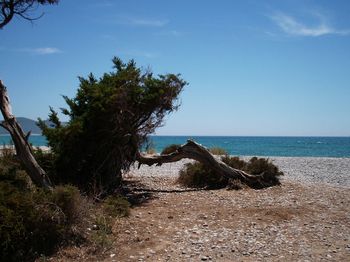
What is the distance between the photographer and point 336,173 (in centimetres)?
1995

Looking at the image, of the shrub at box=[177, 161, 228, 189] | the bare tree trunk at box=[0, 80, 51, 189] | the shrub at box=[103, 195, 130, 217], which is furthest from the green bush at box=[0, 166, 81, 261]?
the shrub at box=[177, 161, 228, 189]

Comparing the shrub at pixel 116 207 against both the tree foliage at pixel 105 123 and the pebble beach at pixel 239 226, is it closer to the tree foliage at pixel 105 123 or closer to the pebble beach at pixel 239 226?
the pebble beach at pixel 239 226

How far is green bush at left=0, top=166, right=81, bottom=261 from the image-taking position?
650 cm

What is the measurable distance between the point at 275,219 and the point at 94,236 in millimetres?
4439

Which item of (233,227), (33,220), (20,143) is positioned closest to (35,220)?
(33,220)

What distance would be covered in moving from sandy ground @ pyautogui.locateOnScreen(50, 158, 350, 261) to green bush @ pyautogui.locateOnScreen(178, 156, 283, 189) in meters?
0.83

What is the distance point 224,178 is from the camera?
14.2 meters

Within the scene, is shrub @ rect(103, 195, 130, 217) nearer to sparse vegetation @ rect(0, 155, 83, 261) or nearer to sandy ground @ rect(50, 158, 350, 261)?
sandy ground @ rect(50, 158, 350, 261)

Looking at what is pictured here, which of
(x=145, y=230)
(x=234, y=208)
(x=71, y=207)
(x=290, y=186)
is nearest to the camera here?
(x=71, y=207)

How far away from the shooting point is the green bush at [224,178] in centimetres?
1414

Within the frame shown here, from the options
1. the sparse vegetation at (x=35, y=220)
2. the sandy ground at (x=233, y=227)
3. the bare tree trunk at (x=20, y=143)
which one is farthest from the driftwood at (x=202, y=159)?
the sparse vegetation at (x=35, y=220)

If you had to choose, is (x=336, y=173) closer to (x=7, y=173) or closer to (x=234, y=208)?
(x=234, y=208)

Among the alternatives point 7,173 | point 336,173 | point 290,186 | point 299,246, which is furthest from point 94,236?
point 336,173

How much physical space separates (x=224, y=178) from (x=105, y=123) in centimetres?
511
